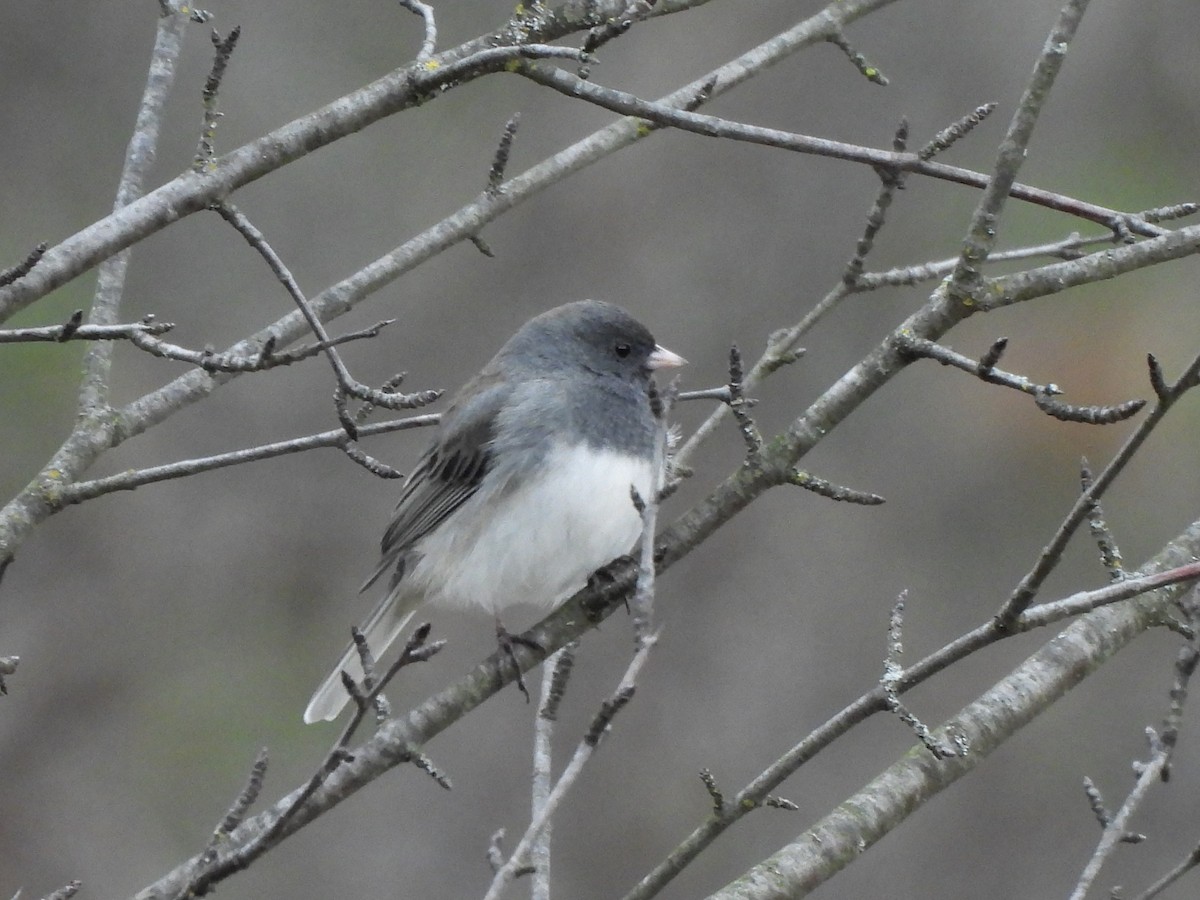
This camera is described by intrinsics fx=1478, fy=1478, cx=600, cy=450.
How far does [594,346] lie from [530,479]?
47 centimetres

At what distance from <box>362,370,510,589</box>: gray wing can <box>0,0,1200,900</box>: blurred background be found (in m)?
1.82

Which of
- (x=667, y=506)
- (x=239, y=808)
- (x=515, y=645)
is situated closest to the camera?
(x=239, y=808)

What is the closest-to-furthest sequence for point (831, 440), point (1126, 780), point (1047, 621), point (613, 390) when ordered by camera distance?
1. point (1047, 621)
2. point (613, 390)
3. point (1126, 780)
4. point (831, 440)

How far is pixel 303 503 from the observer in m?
6.32

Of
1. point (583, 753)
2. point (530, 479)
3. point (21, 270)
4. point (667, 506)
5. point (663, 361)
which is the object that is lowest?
point (583, 753)

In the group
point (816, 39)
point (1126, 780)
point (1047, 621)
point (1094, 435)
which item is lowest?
point (1047, 621)

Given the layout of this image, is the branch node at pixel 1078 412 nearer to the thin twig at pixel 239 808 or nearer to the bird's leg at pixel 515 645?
the bird's leg at pixel 515 645

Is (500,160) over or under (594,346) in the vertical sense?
under

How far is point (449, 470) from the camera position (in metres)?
3.75

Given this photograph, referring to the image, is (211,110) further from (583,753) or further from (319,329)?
(583,753)

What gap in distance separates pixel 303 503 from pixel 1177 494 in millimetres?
3636

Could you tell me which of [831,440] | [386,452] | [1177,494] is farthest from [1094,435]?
[386,452]

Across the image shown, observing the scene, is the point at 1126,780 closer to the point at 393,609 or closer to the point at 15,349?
the point at 393,609

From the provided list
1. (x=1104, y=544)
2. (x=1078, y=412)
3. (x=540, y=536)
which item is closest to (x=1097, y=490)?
(x=1078, y=412)
